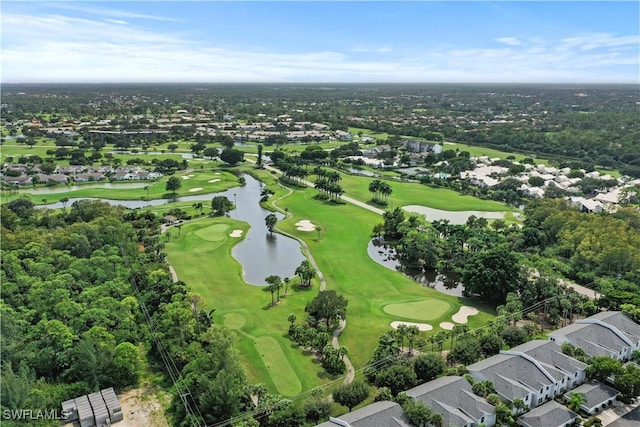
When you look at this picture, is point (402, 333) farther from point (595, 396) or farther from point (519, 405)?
point (595, 396)

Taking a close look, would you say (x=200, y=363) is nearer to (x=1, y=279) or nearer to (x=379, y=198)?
(x=1, y=279)

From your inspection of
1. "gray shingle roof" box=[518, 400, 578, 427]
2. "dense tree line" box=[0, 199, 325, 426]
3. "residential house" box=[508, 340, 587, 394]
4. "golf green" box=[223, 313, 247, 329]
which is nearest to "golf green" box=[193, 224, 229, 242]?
"dense tree line" box=[0, 199, 325, 426]

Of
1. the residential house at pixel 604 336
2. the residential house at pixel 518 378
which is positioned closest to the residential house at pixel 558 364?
the residential house at pixel 518 378

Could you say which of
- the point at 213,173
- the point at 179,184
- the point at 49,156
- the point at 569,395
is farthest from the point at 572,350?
the point at 49,156

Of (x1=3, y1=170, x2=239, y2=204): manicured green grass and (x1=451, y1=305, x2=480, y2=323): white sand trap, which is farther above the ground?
(x1=3, y1=170, x2=239, y2=204): manicured green grass

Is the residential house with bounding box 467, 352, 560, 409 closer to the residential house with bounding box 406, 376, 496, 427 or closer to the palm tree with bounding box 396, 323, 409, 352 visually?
the residential house with bounding box 406, 376, 496, 427

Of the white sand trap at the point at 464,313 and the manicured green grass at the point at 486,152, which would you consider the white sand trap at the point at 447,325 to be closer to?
the white sand trap at the point at 464,313
